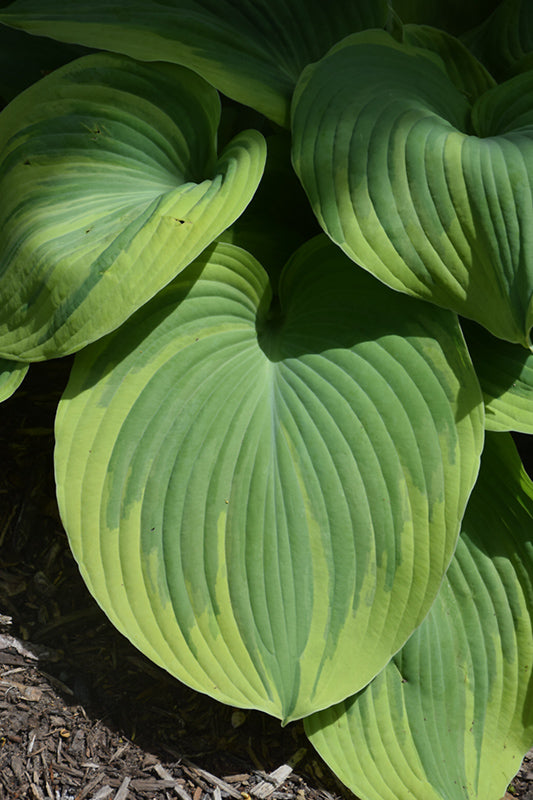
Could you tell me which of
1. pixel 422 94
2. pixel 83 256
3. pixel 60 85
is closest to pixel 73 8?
pixel 60 85

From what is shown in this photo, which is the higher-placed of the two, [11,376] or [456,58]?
[456,58]

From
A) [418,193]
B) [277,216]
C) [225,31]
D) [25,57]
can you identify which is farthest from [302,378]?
[25,57]

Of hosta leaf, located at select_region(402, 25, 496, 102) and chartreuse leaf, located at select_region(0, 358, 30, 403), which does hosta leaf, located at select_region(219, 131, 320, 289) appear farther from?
chartreuse leaf, located at select_region(0, 358, 30, 403)

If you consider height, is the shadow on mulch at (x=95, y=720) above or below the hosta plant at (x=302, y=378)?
below

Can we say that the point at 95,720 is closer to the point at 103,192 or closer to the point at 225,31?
the point at 103,192

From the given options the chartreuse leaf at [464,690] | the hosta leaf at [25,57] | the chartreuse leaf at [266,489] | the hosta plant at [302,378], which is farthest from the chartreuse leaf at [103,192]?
the chartreuse leaf at [464,690]

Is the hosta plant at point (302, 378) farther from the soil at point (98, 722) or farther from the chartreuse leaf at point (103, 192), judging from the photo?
the soil at point (98, 722)
